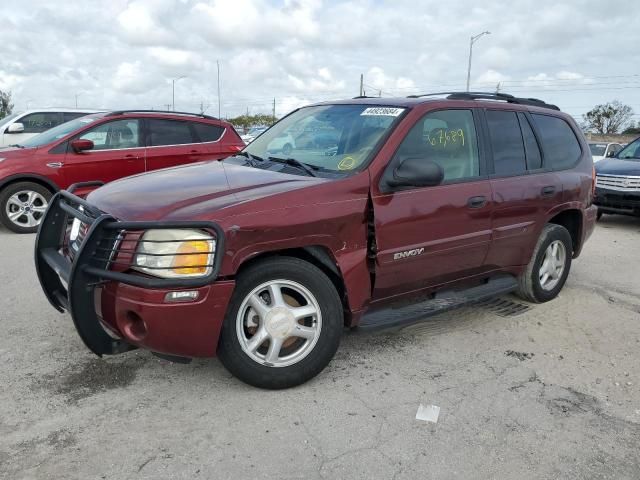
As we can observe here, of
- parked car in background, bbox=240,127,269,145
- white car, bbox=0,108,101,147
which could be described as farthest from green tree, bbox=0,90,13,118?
white car, bbox=0,108,101,147

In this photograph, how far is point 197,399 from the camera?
3.17 metres

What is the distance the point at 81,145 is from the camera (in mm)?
7629

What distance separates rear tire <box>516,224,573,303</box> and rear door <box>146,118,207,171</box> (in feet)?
17.8

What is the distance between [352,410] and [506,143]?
8.28ft

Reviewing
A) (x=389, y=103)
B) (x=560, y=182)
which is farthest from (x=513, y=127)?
(x=389, y=103)

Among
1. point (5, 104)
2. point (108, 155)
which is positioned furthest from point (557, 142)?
point (5, 104)

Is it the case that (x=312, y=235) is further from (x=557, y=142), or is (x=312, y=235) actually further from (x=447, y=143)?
(x=557, y=142)

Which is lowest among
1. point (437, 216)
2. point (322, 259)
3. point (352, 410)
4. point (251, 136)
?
point (352, 410)

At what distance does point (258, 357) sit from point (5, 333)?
83.2 inches

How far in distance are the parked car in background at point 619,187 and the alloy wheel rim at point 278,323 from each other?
765cm

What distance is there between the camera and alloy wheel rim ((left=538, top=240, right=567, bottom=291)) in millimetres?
4925

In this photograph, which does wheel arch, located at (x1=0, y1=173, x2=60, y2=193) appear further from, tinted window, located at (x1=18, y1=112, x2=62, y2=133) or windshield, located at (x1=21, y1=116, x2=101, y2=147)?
tinted window, located at (x1=18, y1=112, x2=62, y2=133)

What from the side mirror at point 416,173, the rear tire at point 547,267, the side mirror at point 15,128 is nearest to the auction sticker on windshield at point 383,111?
the side mirror at point 416,173

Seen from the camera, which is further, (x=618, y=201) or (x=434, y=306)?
(x=618, y=201)
